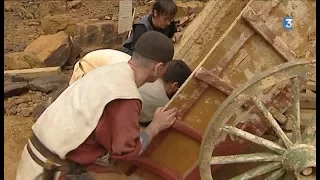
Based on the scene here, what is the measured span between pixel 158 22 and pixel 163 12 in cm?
12

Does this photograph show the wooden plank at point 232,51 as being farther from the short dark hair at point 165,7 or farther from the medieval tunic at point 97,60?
the short dark hair at point 165,7

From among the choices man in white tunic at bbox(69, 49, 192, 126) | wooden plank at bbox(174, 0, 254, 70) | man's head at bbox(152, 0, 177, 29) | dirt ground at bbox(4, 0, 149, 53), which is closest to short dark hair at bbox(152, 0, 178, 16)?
man's head at bbox(152, 0, 177, 29)

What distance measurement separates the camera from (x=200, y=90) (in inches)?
116

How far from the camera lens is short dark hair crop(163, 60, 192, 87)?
132 inches

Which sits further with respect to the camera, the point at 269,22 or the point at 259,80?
the point at 269,22

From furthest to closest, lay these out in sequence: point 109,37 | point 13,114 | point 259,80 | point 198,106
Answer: point 109,37 < point 13,114 < point 198,106 < point 259,80

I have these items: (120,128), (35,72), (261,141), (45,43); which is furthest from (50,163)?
(45,43)

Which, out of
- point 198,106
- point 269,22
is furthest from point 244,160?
point 269,22

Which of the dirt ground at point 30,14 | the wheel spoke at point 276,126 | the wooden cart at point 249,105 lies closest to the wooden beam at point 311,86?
the wooden cart at point 249,105

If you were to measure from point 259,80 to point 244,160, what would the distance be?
0.45 meters

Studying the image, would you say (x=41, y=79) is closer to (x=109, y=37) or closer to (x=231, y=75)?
(x=109, y=37)

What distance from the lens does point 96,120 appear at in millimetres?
2645

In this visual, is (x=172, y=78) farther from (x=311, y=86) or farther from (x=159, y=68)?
(x=311, y=86)

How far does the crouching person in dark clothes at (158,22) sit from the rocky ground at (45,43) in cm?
29
